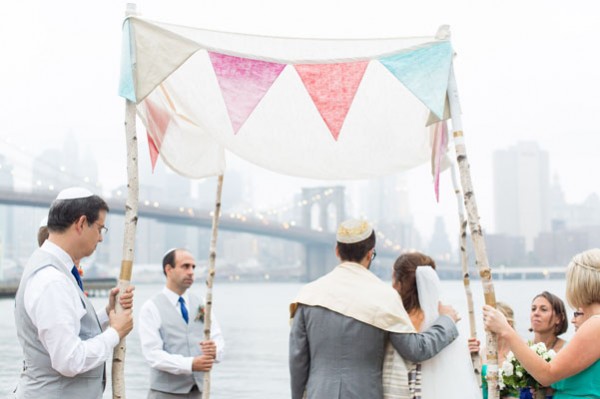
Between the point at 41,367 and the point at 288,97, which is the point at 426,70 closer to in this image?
the point at 288,97

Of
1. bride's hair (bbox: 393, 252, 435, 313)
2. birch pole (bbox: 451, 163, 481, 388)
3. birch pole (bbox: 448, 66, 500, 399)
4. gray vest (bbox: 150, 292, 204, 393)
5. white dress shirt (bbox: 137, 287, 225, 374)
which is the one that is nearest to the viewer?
birch pole (bbox: 448, 66, 500, 399)

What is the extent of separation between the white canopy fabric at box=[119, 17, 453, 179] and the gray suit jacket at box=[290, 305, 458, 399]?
92 cm

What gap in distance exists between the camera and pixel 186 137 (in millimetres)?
4086

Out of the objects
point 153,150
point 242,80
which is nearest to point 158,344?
point 153,150

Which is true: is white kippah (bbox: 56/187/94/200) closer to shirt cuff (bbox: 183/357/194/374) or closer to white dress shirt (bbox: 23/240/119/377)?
white dress shirt (bbox: 23/240/119/377)

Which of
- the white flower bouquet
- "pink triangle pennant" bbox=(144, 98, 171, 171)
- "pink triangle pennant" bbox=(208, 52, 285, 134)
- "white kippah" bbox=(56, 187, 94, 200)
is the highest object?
"pink triangle pennant" bbox=(208, 52, 285, 134)

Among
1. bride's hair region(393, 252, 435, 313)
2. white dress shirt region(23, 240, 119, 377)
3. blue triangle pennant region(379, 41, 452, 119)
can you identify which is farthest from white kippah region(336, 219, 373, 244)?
white dress shirt region(23, 240, 119, 377)

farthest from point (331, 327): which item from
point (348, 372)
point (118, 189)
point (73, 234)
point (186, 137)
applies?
point (118, 189)

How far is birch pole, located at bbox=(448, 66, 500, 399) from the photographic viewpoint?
3.00m

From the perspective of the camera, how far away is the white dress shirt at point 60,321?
8.00 ft

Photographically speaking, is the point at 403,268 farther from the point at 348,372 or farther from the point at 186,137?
the point at 186,137

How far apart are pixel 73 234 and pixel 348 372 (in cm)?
114

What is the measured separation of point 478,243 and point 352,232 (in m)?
0.49

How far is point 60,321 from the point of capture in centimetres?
244
